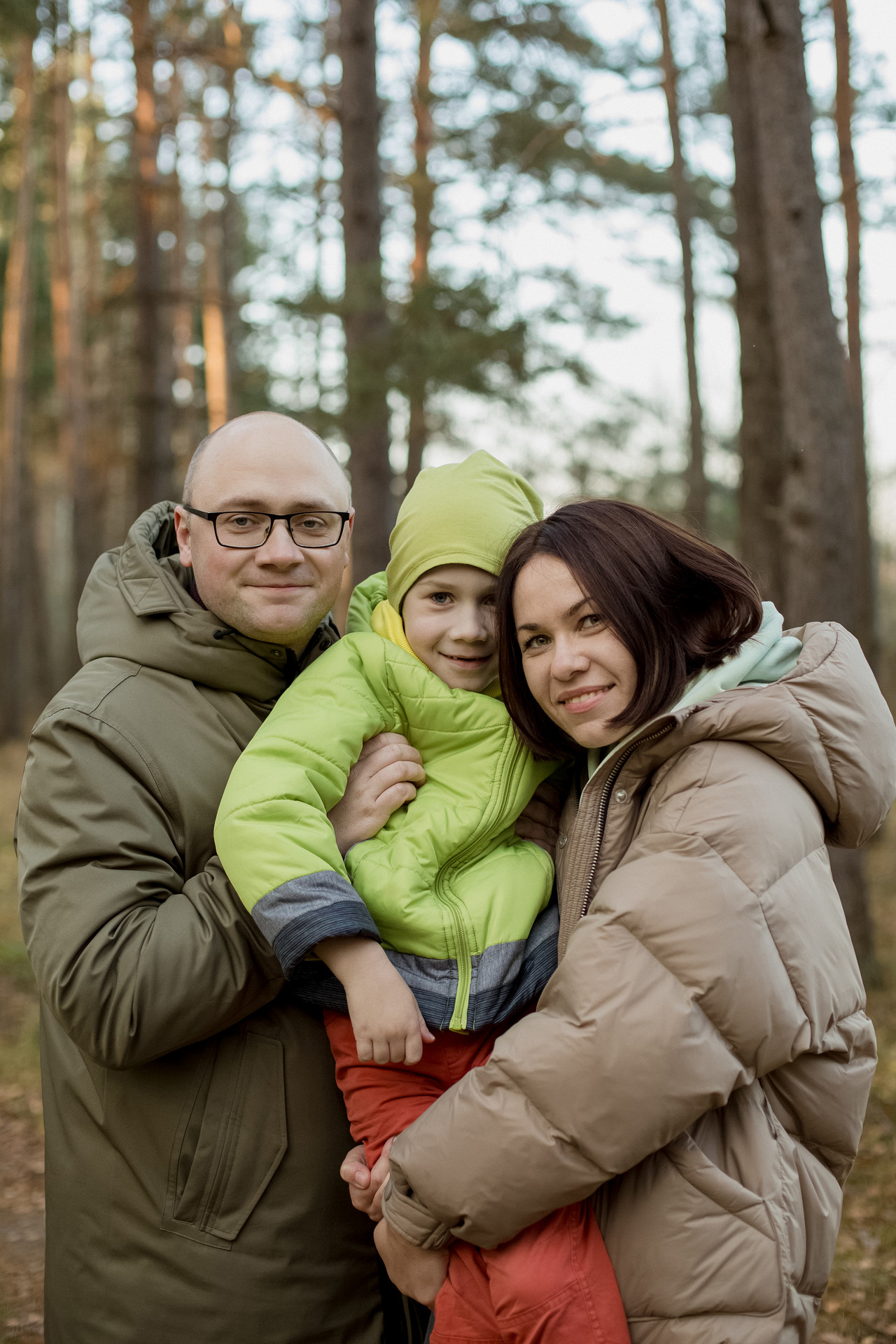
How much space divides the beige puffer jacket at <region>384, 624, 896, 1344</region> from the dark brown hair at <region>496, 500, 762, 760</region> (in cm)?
18

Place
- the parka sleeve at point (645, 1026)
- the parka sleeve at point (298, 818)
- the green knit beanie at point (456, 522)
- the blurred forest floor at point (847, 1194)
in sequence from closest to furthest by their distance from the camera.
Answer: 1. the parka sleeve at point (645, 1026)
2. the parka sleeve at point (298, 818)
3. the green knit beanie at point (456, 522)
4. the blurred forest floor at point (847, 1194)

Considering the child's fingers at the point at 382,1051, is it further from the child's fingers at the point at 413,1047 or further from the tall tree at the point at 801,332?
the tall tree at the point at 801,332

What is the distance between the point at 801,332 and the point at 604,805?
14.8 feet

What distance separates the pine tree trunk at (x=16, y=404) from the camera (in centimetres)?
1644

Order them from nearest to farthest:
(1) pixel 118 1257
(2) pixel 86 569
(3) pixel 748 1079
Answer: (3) pixel 748 1079 → (1) pixel 118 1257 → (2) pixel 86 569

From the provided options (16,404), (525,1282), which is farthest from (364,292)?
(16,404)

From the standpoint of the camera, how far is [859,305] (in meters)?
12.0

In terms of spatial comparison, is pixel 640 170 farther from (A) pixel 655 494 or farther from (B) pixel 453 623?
(B) pixel 453 623

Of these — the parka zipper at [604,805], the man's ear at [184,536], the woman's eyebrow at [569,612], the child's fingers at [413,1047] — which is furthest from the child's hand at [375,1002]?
the man's ear at [184,536]

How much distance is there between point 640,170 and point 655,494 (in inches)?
283

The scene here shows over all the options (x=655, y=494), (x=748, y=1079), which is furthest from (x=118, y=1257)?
(x=655, y=494)

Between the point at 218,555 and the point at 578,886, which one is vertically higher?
the point at 218,555

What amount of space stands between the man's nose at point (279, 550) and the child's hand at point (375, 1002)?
2.84ft

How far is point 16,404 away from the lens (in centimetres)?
1716
